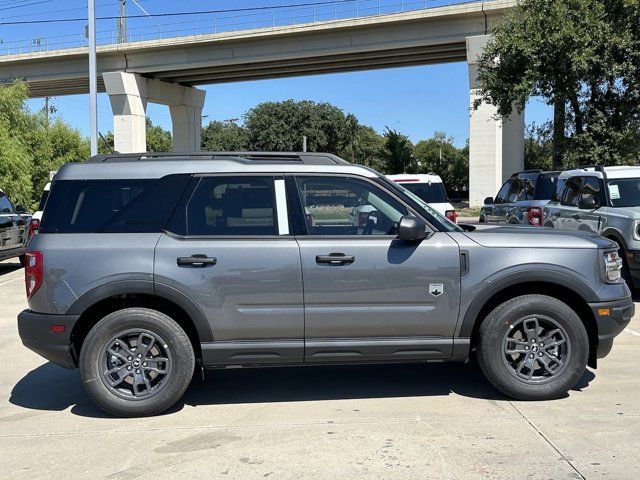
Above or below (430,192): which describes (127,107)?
above

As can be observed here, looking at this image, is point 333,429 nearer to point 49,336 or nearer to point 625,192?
point 49,336

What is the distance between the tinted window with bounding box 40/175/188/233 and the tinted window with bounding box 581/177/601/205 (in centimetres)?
708

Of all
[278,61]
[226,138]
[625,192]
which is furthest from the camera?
[226,138]

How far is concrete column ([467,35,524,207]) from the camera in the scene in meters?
34.8

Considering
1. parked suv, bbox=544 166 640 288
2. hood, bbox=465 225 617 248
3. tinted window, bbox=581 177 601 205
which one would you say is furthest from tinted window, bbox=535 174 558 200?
hood, bbox=465 225 617 248

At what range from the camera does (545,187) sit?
43.7ft

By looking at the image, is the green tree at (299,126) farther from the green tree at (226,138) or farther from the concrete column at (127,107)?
the concrete column at (127,107)

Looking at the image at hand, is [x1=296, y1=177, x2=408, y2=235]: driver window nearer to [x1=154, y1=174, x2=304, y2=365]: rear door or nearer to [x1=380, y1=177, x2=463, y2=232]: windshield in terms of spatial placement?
[x1=380, y1=177, x2=463, y2=232]: windshield

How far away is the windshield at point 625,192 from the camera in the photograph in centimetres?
955

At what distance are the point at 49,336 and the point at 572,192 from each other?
8854 millimetres

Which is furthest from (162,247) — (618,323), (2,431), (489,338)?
(618,323)

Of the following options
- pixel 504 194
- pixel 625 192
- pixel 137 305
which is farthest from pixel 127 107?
pixel 137 305

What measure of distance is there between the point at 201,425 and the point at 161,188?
187 centimetres

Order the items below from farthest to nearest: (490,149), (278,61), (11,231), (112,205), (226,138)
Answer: (226,138) → (278,61) → (490,149) → (11,231) → (112,205)
